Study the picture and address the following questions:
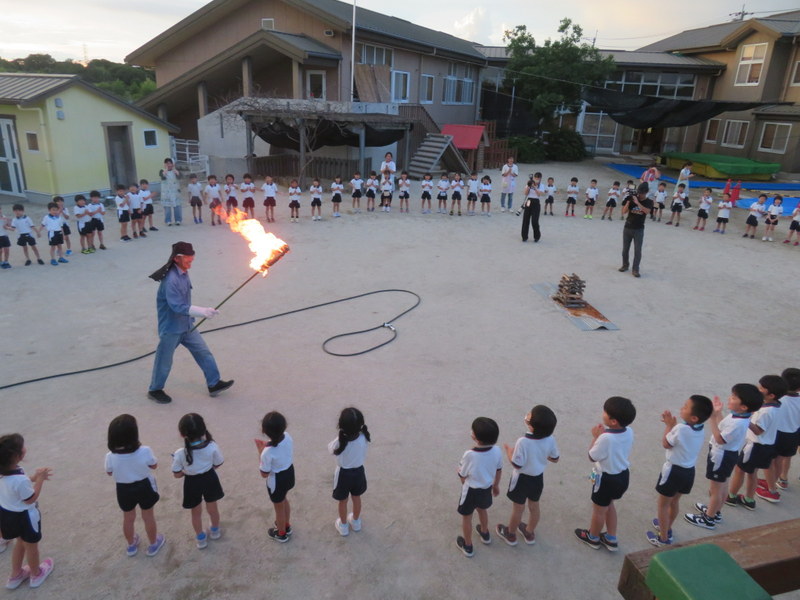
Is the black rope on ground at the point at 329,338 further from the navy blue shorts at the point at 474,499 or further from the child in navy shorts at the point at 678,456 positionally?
the child in navy shorts at the point at 678,456

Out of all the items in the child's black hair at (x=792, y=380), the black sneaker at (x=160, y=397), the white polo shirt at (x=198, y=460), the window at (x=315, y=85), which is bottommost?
the black sneaker at (x=160, y=397)

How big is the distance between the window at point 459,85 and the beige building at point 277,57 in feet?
9.33

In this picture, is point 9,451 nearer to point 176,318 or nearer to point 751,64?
point 176,318

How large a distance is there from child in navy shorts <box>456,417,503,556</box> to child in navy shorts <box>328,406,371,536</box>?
2.72 feet

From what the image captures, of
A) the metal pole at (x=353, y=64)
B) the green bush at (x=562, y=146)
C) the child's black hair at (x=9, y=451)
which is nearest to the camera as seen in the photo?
the child's black hair at (x=9, y=451)

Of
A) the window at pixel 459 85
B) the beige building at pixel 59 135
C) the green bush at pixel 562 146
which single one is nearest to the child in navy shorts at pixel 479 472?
the beige building at pixel 59 135

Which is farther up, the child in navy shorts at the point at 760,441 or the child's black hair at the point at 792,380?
the child's black hair at the point at 792,380

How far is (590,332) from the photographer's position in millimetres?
9078

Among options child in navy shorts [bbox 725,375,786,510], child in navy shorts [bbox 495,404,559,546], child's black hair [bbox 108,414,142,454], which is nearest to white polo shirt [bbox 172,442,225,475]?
child's black hair [bbox 108,414,142,454]

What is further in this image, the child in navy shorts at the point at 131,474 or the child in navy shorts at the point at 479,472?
the child in navy shorts at the point at 479,472

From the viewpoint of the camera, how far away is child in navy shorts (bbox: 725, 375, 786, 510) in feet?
15.9

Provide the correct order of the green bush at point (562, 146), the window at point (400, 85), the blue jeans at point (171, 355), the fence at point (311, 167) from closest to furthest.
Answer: the blue jeans at point (171, 355)
the fence at point (311, 167)
the window at point (400, 85)
the green bush at point (562, 146)

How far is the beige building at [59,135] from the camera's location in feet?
50.1

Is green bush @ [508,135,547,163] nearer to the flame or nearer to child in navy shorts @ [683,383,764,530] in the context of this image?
the flame
